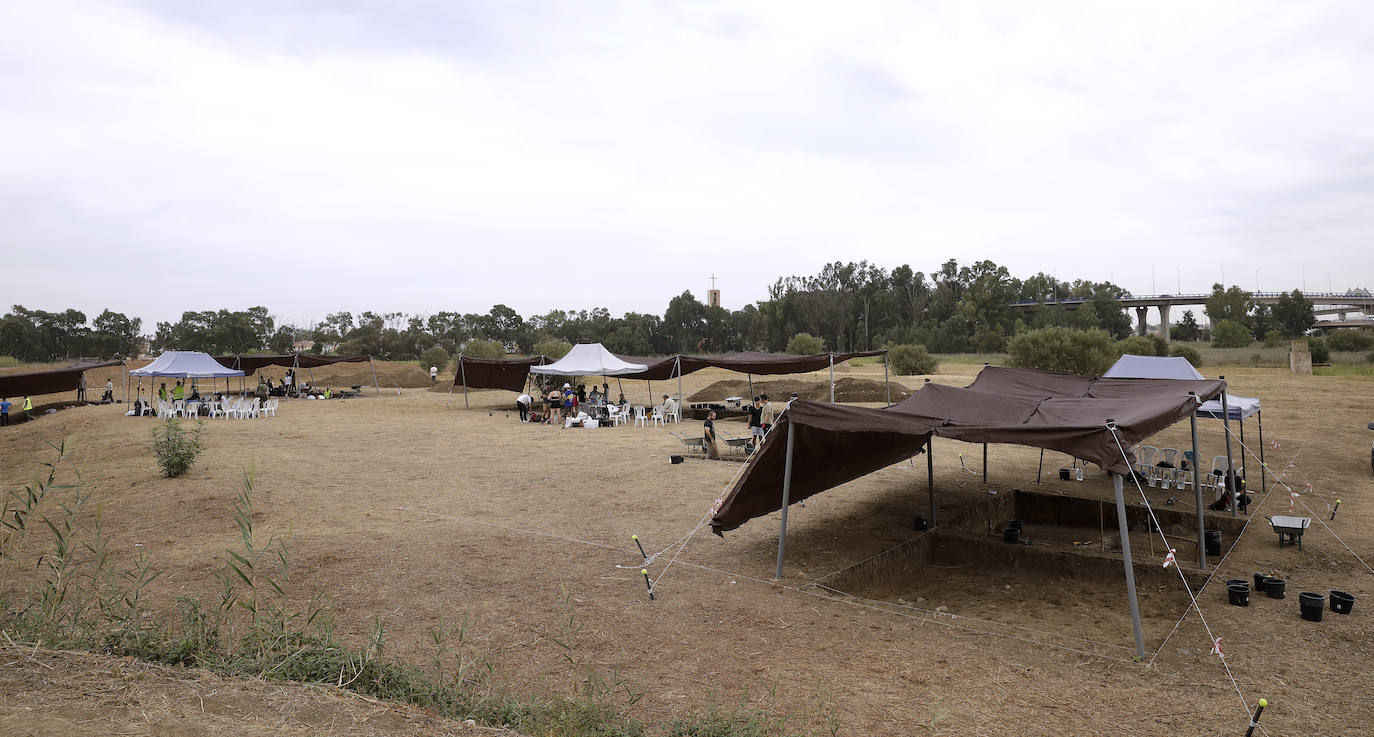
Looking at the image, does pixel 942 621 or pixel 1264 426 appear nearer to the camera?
pixel 942 621

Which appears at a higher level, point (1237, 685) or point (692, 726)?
point (692, 726)

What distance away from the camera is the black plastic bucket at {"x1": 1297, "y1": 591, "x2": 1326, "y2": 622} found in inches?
231

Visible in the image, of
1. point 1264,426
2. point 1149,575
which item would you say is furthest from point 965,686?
point 1264,426

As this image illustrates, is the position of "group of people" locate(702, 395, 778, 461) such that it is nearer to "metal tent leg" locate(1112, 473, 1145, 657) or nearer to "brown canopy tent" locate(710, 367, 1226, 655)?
"brown canopy tent" locate(710, 367, 1226, 655)

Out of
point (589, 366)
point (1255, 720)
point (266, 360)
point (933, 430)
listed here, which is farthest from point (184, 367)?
point (1255, 720)

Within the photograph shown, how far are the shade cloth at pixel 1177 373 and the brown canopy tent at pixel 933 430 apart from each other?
74.5 inches

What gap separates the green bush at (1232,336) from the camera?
56.1 m

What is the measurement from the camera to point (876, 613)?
6.20m

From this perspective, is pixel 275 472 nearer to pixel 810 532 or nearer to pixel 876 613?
pixel 810 532

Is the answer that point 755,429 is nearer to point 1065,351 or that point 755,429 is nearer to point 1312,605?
point 1312,605

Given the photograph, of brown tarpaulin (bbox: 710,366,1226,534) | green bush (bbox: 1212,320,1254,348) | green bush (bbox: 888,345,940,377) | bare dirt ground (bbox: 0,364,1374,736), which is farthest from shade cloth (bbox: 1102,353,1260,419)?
green bush (bbox: 1212,320,1254,348)

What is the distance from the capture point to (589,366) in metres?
21.0

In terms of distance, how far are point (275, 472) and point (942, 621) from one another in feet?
34.9

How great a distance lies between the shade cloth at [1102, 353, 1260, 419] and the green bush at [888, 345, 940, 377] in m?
25.4
